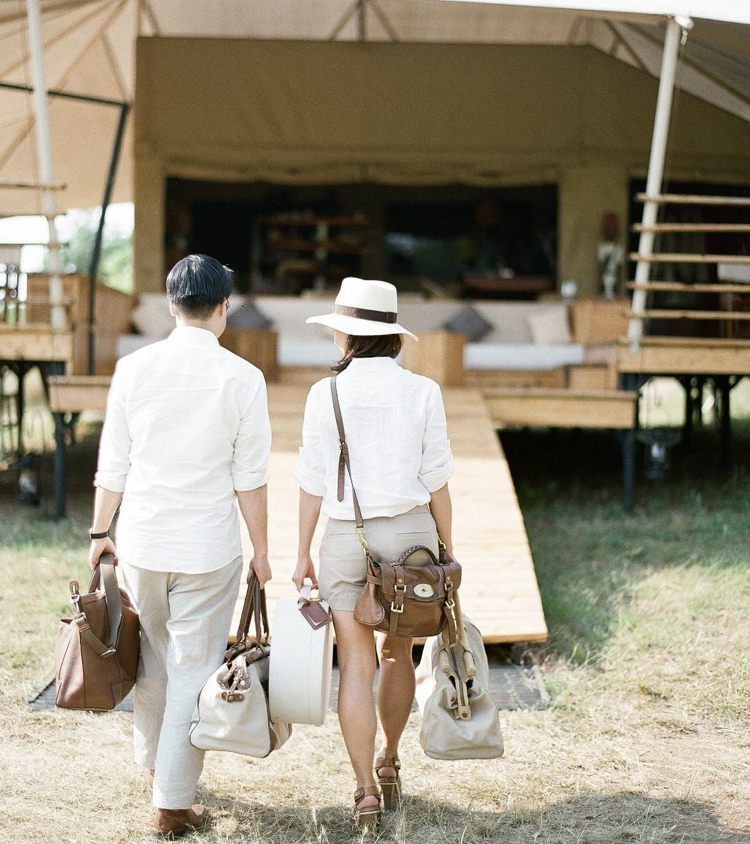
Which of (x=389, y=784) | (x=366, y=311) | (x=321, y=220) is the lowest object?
(x=389, y=784)

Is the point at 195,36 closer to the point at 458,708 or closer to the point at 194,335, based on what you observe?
the point at 194,335

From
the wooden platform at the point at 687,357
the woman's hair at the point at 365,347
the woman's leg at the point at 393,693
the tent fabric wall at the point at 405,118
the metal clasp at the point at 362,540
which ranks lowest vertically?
the woman's leg at the point at 393,693

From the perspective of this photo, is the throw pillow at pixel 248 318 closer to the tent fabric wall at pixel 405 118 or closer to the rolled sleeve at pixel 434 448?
the tent fabric wall at pixel 405 118

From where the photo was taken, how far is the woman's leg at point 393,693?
113 inches

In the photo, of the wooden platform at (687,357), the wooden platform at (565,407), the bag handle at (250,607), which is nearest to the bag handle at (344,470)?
the bag handle at (250,607)

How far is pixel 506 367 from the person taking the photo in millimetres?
8383

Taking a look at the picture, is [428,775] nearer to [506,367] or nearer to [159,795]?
[159,795]

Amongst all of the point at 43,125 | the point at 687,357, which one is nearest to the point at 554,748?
the point at 687,357

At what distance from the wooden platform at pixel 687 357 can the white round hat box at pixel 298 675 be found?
448cm

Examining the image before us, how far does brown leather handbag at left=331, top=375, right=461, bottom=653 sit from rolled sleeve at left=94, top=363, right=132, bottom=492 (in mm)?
583

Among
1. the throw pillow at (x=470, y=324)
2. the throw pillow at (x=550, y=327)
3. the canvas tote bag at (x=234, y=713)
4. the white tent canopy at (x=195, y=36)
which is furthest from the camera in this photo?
the throw pillow at (x=470, y=324)

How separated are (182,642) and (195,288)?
37.8 inches

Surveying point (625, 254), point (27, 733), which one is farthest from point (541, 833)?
point (625, 254)

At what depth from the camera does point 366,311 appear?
112 inches
